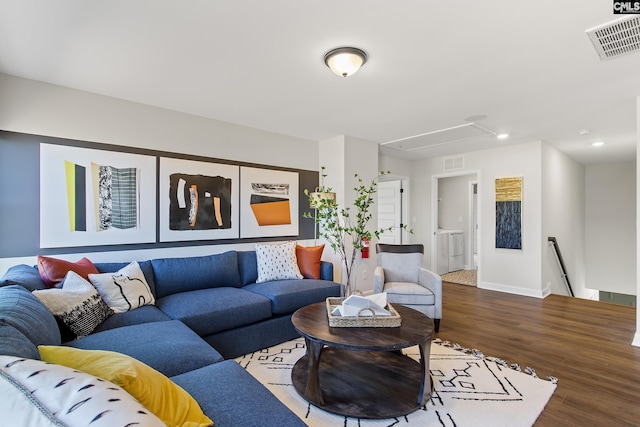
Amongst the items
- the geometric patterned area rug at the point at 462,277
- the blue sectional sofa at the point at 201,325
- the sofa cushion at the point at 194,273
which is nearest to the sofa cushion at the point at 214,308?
the blue sectional sofa at the point at 201,325

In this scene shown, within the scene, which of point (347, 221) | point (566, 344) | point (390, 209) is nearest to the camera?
point (566, 344)

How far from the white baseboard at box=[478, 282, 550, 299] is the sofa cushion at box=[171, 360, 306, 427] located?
4.87 meters

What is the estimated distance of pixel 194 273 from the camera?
3.04m

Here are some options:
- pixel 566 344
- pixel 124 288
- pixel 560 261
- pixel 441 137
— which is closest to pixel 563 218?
pixel 560 261

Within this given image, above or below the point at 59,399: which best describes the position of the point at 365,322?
below

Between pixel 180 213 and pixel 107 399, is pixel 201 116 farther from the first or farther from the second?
pixel 107 399

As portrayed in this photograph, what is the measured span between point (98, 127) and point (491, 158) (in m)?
5.50

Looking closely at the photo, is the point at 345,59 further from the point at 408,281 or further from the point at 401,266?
the point at 408,281

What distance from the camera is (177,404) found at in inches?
42.7

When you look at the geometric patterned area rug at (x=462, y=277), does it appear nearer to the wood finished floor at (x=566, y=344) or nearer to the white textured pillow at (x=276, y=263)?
the wood finished floor at (x=566, y=344)

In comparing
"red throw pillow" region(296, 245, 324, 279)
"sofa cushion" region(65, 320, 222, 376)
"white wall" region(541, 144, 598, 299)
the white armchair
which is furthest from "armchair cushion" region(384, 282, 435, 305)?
"white wall" region(541, 144, 598, 299)

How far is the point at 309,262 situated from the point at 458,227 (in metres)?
4.92

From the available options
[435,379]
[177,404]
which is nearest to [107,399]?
[177,404]

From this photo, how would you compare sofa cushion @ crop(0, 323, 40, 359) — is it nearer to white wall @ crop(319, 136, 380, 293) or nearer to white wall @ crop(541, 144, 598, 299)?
white wall @ crop(319, 136, 380, 293)
